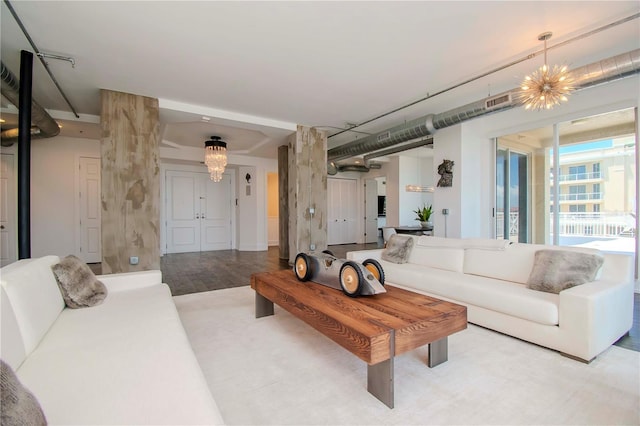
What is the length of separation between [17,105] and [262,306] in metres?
4.23

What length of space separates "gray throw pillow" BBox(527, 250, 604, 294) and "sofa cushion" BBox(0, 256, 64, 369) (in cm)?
344

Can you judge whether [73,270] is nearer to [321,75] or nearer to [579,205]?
[321,75]

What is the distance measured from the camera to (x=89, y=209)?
6.11m

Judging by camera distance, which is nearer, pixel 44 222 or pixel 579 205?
pixel 579 205

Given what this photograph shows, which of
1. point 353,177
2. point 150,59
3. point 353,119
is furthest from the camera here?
point 353,177

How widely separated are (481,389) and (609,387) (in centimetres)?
78

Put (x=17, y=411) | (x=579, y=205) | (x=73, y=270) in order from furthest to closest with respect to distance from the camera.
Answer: (x=579, y=205) < (x=73, y=270) < (x=17, y=411)

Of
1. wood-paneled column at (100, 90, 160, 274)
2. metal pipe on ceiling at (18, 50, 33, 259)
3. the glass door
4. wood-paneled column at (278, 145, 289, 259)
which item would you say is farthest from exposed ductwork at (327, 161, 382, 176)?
metal pipe on ceiling at (18, 50, 33, 259)

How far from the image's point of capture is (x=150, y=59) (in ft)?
10.4

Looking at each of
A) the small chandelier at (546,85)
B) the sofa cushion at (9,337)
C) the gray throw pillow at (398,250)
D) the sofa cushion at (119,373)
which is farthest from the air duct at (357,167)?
the sofa cushion at (9,337)

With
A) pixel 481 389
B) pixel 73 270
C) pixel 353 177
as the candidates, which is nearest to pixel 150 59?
pixel 73 270

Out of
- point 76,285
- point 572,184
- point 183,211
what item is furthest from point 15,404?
point 183,211

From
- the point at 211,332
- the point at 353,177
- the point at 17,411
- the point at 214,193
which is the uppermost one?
the point at 353,177

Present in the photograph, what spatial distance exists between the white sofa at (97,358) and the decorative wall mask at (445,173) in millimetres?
4839
